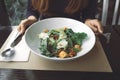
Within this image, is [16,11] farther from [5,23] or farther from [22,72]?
[22,72]

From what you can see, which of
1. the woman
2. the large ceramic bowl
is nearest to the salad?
the large ceramic bowl

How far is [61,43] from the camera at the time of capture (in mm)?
667

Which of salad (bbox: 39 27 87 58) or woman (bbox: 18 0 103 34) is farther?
woman (bbox: 18 0 103 34)

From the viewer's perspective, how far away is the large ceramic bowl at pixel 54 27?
68cm

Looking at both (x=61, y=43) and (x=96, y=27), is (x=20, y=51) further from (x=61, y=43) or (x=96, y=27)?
(x=96, y=27)

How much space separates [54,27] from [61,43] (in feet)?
0.56

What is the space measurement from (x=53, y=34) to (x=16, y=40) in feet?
0.49

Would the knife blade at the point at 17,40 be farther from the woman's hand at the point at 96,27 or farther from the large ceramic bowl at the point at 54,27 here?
the woman's hand at the point at 96,27

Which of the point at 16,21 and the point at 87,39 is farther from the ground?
the point at 87,39

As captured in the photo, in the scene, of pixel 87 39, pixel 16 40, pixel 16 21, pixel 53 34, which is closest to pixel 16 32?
pixel 16 40

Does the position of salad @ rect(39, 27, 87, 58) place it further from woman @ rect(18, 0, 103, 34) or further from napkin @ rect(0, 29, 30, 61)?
woman @ rect(18, 0, 103, 34)

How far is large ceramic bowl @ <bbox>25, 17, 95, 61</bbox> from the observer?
680 mm

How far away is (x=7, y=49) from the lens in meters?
0.70

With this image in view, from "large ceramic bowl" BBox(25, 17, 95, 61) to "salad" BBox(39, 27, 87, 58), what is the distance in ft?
0.06
